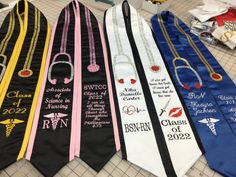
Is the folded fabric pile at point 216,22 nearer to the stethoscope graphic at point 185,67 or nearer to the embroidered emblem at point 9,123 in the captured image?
the stethoscope graphic at point 185,67

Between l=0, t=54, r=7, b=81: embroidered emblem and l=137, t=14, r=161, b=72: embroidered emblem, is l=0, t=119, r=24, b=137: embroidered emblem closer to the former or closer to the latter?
l=0, t=54, r=7, b=81: embroidered emblem

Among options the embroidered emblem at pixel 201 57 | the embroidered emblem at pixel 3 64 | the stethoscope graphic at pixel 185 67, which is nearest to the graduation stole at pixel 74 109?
the embroidered emblem at pixel 3 64

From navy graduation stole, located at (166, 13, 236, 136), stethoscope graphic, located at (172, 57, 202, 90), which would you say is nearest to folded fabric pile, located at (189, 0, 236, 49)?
navy graduation stole, located at (166, 13, 236, 136)

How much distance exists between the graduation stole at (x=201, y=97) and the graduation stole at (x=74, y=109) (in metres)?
0.24

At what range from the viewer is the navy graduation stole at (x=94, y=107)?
0.58 m

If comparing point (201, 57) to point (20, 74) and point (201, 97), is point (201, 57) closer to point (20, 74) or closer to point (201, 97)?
point (201, 97)

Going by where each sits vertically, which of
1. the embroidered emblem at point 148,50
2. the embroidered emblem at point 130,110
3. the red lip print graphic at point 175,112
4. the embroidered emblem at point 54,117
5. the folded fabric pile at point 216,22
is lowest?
the embroidered emblem at point 54,117

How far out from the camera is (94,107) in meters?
0.67

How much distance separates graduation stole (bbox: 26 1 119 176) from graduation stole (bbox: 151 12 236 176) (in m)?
0.24

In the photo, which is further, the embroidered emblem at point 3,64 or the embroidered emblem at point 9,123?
the embroidered emblem at point 3,64

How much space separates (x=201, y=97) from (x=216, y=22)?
1.49 ft

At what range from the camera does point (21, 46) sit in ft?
2.93

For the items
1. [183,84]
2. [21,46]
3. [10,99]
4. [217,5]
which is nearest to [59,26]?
[21,46]

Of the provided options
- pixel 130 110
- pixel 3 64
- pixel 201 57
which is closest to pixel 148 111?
pixel 130 110
